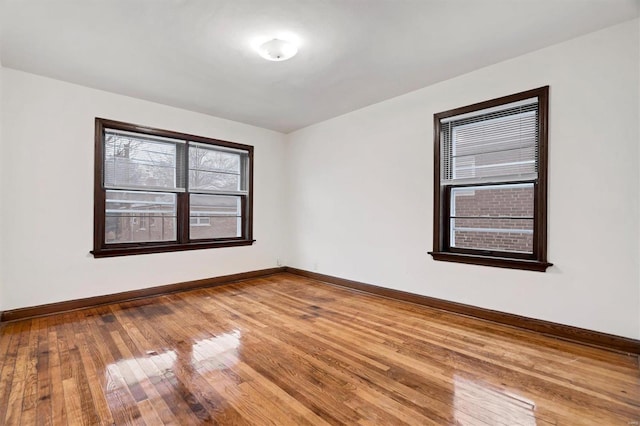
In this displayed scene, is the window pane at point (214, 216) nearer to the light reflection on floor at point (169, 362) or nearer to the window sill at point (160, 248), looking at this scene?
the window sill at point (160, 248)

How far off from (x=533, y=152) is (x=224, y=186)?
4.20 m

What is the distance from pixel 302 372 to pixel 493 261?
88.3 inches

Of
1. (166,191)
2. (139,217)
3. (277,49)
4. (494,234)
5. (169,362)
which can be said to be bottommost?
(169,362)

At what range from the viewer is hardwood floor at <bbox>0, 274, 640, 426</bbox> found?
1.71 m

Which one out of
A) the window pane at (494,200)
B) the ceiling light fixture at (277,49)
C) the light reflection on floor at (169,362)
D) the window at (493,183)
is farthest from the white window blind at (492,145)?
the light reflection on floor at (169,362)

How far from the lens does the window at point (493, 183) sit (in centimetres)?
290

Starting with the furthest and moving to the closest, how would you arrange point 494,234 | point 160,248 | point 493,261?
1. point 160,248
2. point 494,234
3. point 493,261

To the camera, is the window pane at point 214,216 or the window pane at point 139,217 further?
the window pane at point 214,216

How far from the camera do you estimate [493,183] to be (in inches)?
126

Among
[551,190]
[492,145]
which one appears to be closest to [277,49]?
[492,145]

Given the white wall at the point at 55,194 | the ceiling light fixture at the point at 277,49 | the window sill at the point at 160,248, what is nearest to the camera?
the ceiling light fixture at the point at 277,49

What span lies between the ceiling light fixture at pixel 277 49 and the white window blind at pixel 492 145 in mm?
1930

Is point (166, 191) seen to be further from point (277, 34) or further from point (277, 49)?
point (277, 34)

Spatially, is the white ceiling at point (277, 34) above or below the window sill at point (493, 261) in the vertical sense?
above
